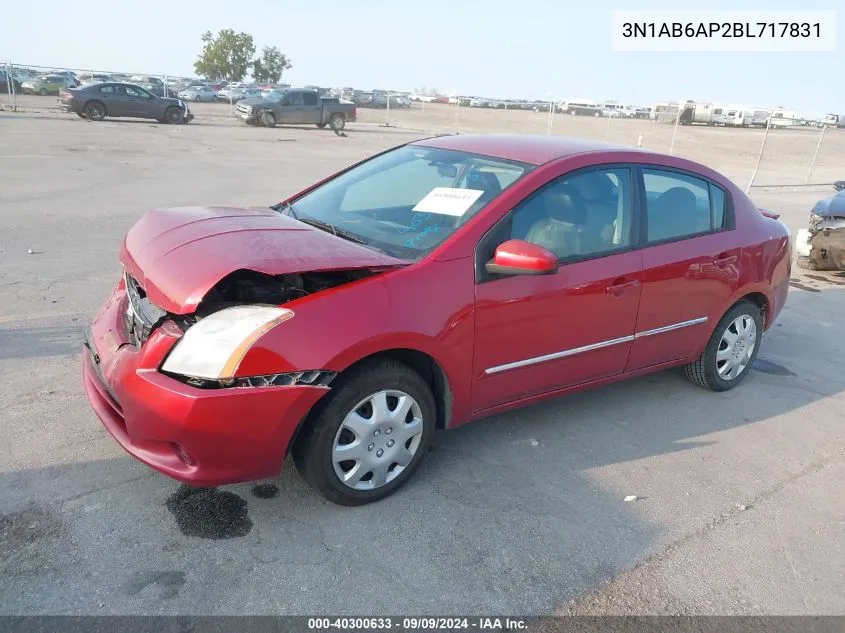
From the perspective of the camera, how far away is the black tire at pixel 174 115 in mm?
25487

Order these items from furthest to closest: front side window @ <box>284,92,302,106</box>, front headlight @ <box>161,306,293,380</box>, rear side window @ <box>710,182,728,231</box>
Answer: front side window @ <box>284,92,302,106</box>
rear side window @ <box>710,182,728,231</box>
front headlight @ <box>161,306,293,380</box>

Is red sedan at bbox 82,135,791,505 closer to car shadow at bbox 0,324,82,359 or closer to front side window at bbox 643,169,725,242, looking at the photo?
front side window at bbox 643,169,725,242

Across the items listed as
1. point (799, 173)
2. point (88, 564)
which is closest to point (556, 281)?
point (88, 564)

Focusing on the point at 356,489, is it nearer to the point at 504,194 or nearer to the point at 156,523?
the point at 156,523

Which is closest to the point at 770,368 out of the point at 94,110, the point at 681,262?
the point at 681,262

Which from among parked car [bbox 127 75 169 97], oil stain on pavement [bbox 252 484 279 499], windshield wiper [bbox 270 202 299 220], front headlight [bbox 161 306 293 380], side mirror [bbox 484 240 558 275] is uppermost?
side mirror [bbox 484 240 558 275]

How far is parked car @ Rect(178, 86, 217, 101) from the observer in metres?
44.8

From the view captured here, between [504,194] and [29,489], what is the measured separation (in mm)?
2608

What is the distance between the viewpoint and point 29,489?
3.13m

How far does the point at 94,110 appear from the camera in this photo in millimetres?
24203

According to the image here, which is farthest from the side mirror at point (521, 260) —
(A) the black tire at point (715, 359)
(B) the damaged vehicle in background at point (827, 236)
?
(B) the damaged vehicle in background at point (827, 236)

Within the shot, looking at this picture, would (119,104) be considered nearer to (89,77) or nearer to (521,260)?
(89,77)

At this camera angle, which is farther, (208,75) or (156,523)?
(208,75)

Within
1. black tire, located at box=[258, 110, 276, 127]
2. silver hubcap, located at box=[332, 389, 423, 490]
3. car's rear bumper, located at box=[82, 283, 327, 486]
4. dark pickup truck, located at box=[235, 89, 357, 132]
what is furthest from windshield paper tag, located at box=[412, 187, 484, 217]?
black tire, located at box=[258, 110, 276, 127]
